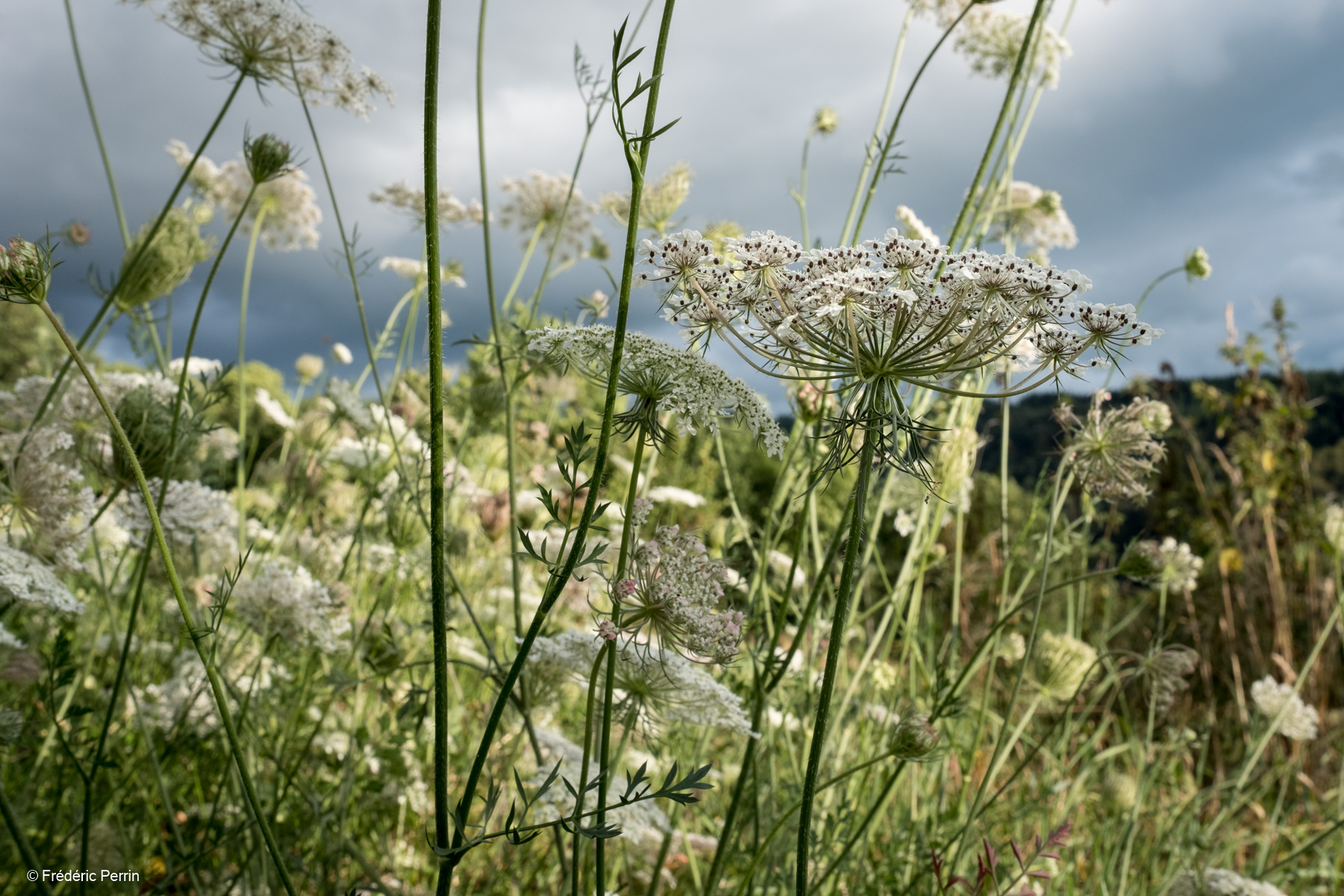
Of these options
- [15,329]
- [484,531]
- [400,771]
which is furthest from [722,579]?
[15,329]

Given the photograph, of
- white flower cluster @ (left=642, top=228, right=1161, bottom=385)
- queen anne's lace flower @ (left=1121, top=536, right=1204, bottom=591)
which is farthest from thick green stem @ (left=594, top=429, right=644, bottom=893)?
queen anne's lace flower @ (left=1121, top=536, right=1204, bottom=591)

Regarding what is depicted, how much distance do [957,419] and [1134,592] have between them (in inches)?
304

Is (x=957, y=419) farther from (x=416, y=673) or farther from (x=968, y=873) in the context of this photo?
(x=416, y=673)

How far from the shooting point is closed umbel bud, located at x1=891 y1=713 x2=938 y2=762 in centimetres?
132

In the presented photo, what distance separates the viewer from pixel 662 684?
4.62 feet

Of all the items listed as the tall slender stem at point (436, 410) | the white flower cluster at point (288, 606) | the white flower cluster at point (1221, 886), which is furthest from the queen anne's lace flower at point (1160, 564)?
the white flower cluster at point (288, 606)

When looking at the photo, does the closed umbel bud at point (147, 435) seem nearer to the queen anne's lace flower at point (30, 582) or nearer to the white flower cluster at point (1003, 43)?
the queen anne's lace flower at point (30, 582)

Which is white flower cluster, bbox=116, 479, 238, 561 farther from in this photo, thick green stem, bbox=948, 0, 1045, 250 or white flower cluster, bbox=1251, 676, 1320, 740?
white flower cluster, bbox=1251, 676, 1320, 740

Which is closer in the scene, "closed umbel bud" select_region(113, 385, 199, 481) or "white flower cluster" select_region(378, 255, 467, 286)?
"closed umbel bud" select_region(113, 385, 199, 481)

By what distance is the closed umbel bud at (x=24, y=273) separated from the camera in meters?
1.10

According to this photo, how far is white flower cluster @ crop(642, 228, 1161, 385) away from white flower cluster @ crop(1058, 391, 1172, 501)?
853mm

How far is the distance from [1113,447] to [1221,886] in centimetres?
157

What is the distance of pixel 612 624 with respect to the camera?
1.09 meters

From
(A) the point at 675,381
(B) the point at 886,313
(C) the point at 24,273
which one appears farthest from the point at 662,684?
(C) the point at 24,273
